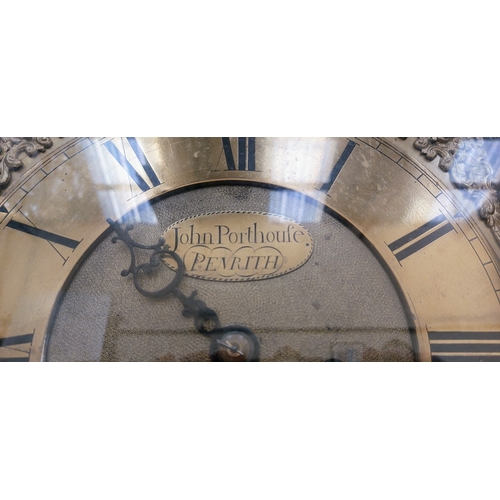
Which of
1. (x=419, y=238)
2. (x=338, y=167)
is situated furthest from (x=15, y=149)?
(x=419, y=238)

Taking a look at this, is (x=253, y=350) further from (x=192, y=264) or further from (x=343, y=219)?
(x=343, y=219)

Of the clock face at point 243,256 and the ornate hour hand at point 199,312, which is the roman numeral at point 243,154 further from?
the ornate hour hand at point 199,312

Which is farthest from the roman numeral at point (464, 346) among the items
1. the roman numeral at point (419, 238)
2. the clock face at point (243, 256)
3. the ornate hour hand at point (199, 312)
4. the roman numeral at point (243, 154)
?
the roman numeral at point (243, 154)

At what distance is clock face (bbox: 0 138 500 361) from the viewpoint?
86cm

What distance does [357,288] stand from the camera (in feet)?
2.93

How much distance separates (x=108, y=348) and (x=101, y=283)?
0.13 meters

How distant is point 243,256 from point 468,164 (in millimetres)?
499

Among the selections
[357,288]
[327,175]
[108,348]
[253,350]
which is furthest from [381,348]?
[108,348]

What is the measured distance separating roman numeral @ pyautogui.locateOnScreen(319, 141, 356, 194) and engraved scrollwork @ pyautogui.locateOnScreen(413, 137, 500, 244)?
134 mm

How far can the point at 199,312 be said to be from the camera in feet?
2.88

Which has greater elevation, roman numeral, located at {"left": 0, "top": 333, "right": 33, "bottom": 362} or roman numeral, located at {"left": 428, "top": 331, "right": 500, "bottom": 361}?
roman numeral, located at {"left": 428, "top": 331, "right": 500, "bottom": 361}

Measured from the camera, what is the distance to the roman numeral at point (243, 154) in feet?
3.18

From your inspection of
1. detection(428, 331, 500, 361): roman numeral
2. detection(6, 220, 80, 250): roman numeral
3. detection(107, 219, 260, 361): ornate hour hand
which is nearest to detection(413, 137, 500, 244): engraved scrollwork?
detection(428, 331, 500, 361): roman numeral

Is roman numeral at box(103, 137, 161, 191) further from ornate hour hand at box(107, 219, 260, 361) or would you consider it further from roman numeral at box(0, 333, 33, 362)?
roman numeral at box(0, 333, 33, 362)
